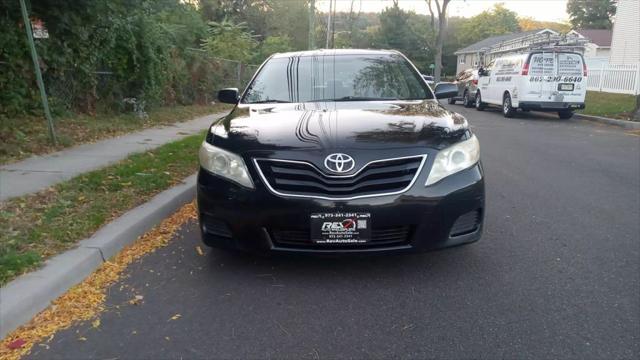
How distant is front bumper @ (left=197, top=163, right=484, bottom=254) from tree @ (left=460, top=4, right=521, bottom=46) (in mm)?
80185

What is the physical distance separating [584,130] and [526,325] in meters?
11.9

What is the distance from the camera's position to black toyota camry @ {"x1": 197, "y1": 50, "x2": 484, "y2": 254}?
334 centimetres

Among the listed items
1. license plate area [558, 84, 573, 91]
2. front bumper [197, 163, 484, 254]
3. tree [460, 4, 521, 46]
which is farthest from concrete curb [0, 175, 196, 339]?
tree [460, 4, 521, 46]

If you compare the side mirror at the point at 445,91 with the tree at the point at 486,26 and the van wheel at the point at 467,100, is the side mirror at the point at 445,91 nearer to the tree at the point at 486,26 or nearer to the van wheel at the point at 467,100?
the van wheel at the point at 467,100

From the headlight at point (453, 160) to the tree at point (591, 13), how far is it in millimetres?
76772

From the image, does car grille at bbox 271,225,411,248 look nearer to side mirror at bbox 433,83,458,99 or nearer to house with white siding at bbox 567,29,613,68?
side mirror at bbox 433,83,458,99

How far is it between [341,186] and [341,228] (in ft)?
0.85

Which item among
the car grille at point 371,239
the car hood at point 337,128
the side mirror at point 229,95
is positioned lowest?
the car grille at point 371,239

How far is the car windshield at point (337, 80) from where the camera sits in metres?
4.87

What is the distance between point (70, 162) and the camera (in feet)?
22.0

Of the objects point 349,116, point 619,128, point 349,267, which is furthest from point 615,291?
point 619,128

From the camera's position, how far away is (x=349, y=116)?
159 inches

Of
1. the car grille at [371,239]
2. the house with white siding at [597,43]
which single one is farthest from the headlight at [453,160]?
the house with white siding at [597,43]

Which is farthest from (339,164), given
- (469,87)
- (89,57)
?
(469,87)
